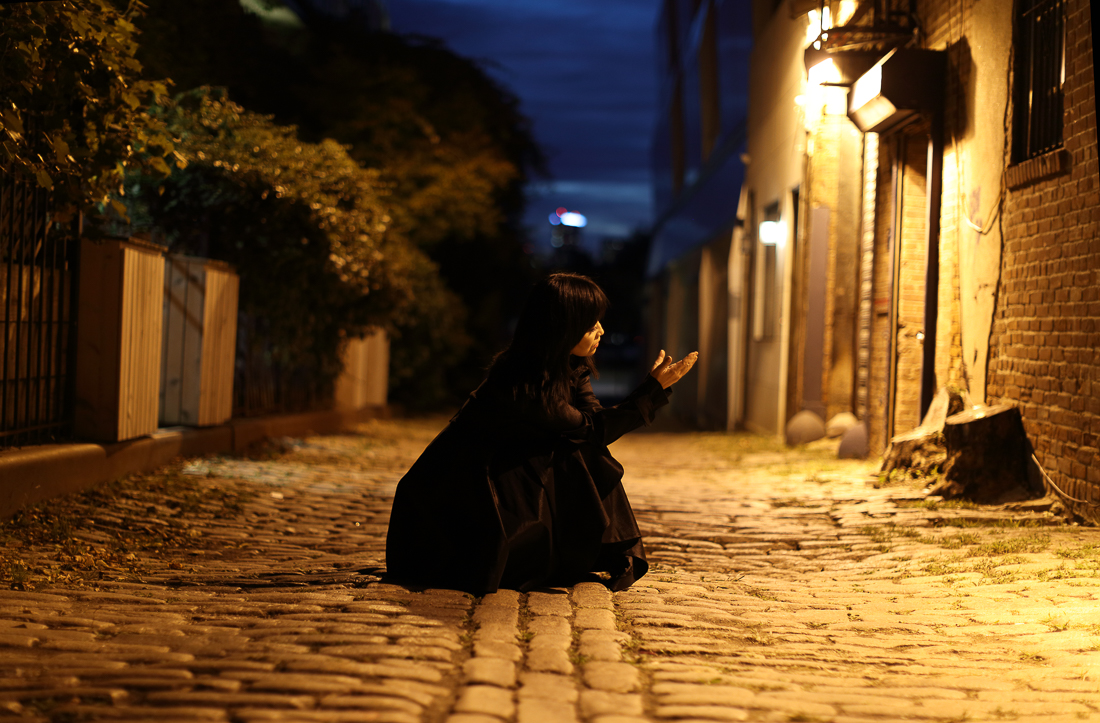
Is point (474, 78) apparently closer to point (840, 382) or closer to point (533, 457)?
point (840, 382)

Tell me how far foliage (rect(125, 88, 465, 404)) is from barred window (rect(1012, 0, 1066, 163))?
6.95 m

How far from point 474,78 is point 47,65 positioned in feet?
50.6

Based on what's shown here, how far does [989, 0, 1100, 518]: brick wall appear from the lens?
6207 mm

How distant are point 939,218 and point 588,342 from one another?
5599mm

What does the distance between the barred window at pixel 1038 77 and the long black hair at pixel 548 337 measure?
14.0 ft

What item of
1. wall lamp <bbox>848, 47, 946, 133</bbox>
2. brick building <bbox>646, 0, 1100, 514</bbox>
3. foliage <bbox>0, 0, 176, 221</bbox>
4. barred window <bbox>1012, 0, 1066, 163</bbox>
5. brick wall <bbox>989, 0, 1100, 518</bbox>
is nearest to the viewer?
foliage <bbox>0, 0, 176, 221</bbox>

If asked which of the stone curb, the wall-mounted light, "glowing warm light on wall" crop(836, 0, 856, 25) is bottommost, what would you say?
the stone curb

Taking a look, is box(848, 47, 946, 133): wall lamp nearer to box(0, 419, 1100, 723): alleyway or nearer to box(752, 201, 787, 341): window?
box(0, 419, 1100, 723): alleyway

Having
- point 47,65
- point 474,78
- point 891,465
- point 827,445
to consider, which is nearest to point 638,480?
point 891,465

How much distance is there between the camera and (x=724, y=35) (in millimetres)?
20766

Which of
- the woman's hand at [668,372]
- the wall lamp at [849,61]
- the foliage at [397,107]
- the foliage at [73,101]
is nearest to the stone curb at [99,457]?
the foliage at [73,101]

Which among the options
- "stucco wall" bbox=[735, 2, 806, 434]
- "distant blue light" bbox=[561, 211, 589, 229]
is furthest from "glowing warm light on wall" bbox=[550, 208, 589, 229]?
"stucco wall" bbox=[735, 2, 806, 434]

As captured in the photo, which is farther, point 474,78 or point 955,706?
point 474,78

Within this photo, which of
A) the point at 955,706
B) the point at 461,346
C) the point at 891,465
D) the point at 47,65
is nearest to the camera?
the point at 955,706
